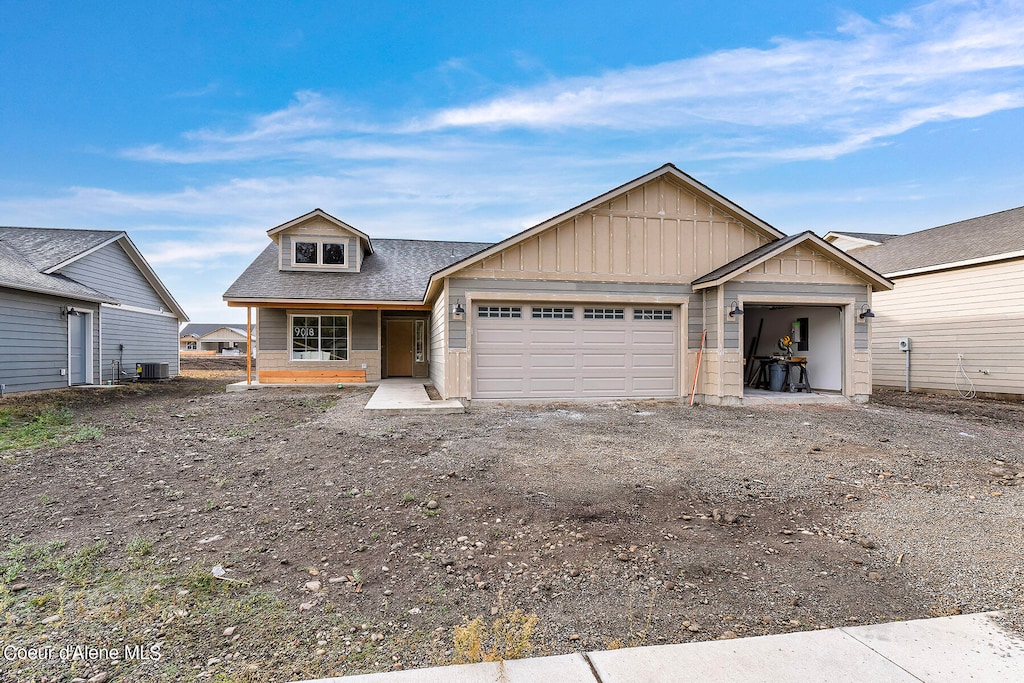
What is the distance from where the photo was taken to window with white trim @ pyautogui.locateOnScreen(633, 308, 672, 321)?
10258 millimetres

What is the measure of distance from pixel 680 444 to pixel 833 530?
2793 mm

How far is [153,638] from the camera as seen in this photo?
6.93 feet

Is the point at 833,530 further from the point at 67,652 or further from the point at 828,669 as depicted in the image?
the point at 67,652

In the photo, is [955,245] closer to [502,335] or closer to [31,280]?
[502,335]

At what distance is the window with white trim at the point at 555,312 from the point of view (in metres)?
9.93

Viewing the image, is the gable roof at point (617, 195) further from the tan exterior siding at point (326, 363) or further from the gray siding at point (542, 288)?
the tan exterior siding at point (326, 363)

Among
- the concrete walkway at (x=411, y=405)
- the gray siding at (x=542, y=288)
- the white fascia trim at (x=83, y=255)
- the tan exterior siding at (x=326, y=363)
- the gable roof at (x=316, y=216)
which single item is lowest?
the concrete walkway at (x=411, y=405)

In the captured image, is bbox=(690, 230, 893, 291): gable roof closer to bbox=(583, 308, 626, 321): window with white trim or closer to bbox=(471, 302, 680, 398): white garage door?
bbox=(471, 302, 680, 398): white garage door

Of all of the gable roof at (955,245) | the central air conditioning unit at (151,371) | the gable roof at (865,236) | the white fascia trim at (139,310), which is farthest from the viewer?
the gable roof at (865,236)

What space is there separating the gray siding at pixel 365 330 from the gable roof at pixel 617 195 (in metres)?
4.69

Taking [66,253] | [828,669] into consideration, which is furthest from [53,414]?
[828,669]

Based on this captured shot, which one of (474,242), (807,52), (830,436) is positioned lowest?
(830,436)

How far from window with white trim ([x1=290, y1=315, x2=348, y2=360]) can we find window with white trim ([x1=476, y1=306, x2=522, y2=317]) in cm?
650

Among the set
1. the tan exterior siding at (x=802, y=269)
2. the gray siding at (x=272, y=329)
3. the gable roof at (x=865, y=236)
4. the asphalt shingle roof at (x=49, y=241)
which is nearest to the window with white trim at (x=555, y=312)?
the tan exterior siding at (x=802, y=269)
